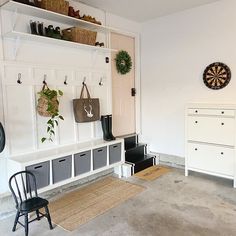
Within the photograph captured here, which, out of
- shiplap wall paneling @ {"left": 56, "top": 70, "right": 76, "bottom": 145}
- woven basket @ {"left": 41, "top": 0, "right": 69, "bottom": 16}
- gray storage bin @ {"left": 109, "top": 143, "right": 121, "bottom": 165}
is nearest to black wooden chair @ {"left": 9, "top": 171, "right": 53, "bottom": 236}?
shiplap wall paneling @ {"left": 56, "top": 70, "right": 76, "bottom": 145}

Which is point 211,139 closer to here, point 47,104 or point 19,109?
point 47,104

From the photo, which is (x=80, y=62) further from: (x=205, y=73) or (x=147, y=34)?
(x=205, y=73)

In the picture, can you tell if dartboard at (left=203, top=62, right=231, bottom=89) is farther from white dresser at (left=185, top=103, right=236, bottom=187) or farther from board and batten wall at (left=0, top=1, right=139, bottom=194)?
board and batten wall at (left=0, top=1, right=139, bottom=194)

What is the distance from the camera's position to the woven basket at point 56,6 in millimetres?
2857

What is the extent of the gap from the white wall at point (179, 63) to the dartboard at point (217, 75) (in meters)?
0.07

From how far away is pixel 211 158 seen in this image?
3.52 meters

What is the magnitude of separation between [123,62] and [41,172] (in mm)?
2414

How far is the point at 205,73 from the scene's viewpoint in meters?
3.85

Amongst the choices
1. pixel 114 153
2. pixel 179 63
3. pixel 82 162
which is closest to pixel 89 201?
pixel 82 162

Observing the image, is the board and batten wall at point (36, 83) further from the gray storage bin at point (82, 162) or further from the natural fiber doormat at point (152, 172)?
the natural fiber doormat at point (152, 172)

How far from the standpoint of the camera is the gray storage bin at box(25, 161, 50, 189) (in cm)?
268

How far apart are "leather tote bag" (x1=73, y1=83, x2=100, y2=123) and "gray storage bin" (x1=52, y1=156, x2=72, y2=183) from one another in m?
0.65

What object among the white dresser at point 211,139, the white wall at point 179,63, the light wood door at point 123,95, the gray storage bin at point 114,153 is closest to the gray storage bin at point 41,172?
the gray storage bin at point 114,153

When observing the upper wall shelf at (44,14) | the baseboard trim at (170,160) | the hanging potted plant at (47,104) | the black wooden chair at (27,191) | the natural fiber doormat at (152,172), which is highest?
the upper wall shelf at (44,14)
